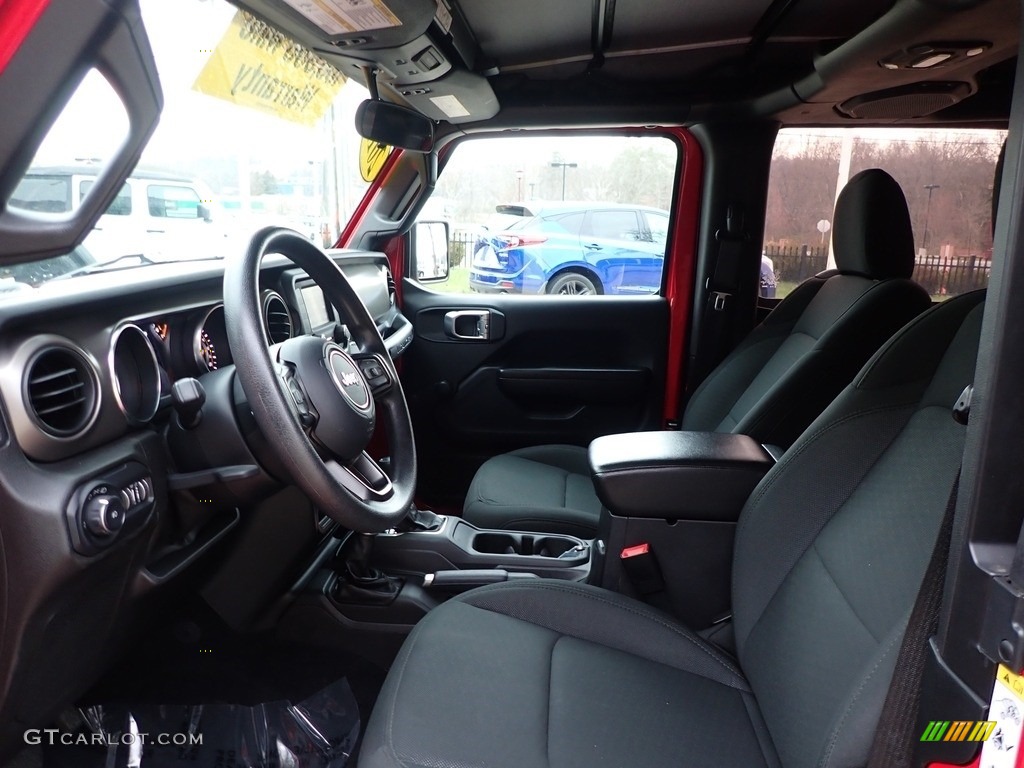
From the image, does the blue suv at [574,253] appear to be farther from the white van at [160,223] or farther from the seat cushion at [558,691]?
the seat cushion at [558,691]

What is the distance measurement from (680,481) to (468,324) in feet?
4.71

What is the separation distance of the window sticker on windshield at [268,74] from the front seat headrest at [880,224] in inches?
53.6

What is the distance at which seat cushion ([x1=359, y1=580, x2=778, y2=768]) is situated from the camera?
103 cm

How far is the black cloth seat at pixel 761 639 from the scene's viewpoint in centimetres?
97

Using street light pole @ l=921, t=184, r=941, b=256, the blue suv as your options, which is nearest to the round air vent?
the blue suv

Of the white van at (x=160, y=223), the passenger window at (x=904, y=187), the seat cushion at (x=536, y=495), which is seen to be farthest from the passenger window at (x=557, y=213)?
the white van at (x=160, y=223)

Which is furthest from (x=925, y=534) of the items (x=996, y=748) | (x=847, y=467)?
(x=996, y=748)

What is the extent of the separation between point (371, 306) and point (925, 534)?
5.67 ft

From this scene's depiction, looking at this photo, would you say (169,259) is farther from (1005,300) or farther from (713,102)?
(713,102)

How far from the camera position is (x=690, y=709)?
1137 millimetres

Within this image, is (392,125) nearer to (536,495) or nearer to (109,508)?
(536,495)

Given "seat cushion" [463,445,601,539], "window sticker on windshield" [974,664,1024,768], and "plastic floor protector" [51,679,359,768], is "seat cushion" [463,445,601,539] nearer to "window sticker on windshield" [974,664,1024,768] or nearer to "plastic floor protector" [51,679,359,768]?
"plastic floor protector" [51,679,359,768]

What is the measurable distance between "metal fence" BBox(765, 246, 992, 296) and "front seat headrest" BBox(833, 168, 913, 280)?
0.45 m

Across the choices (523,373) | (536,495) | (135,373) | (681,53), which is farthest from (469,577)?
(681,53)
